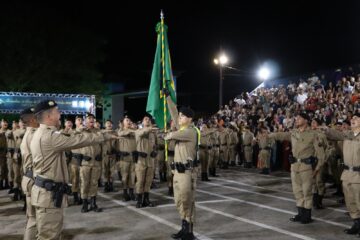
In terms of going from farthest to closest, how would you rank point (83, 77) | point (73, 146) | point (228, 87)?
point (228, 87) → point (83, 77) → point (73, 146)

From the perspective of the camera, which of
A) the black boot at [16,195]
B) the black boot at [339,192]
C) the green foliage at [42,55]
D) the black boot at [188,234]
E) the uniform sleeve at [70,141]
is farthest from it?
the green foliage at [42,55]

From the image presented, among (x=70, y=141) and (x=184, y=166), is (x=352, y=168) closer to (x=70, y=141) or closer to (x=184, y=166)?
(x=184, y=166)

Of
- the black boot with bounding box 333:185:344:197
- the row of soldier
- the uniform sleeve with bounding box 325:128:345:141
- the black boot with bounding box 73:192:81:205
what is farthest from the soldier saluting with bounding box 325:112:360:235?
the black boot with bounding box 73:192:81:205

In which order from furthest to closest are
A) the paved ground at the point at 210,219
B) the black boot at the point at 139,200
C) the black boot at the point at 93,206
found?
the black boot at the point at 139,200
the black boot at the point at 93,206
the paved ground at the point at 210,219

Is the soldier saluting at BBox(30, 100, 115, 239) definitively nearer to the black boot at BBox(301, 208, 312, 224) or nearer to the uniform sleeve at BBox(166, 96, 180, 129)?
Result: the uniform sleeve at BBox(166, 96, 180, 129)

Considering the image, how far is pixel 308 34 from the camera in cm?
2908

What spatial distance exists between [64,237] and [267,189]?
7.43 meters

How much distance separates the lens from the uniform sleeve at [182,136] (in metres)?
7.47

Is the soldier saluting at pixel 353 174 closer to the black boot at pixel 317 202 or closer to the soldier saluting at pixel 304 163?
the soldier saluting at pixel 304 163

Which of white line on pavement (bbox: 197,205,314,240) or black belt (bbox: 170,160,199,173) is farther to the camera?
white line on pavement (bbox: 197,205,314,240)

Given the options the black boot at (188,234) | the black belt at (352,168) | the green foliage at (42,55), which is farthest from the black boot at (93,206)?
the green foliage at (42,55)

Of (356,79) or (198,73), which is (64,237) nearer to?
(356,79)

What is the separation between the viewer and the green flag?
977 cm

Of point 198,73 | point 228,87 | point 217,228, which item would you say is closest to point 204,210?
point 217,228
